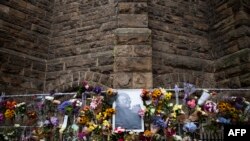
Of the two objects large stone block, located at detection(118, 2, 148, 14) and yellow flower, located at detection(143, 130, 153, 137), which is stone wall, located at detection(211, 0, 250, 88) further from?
yellow flower, located at detection(143, 130, 153, 137)

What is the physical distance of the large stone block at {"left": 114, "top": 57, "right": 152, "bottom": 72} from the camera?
236 inches

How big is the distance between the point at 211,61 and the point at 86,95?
160 inches

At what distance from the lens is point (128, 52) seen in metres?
6.12

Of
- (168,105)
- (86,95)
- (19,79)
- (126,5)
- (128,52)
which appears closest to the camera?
(168,105)

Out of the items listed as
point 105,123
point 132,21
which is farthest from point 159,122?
point 132,21

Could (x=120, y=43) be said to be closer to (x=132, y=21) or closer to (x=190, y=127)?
(x=132, y=21)

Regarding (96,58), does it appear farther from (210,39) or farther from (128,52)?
(210,39)

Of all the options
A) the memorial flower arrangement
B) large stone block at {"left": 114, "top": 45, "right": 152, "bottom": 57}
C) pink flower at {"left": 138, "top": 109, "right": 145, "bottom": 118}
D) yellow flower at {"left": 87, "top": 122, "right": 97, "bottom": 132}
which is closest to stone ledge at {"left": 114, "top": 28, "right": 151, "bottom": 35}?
large stone block at {"left": 114, "top": 45, "right": 152, "bottom": 57}

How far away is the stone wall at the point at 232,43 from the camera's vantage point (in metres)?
6.80

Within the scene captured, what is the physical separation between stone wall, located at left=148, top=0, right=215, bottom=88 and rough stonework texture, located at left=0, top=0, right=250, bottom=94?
0.02 metres

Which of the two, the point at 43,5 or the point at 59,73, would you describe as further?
the point at 43,5

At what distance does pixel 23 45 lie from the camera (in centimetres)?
739

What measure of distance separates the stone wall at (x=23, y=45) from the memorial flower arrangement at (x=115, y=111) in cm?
217

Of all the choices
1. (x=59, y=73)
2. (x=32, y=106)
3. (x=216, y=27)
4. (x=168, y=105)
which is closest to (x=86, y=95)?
(x=32, y=106)
